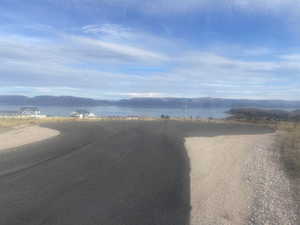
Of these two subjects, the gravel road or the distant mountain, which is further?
the distant mountain

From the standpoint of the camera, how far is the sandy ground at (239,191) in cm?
719

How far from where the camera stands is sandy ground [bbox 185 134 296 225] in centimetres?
719

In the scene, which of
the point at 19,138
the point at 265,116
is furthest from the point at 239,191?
the point at 265,116

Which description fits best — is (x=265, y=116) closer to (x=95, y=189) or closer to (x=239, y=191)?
(x=239, y=191)

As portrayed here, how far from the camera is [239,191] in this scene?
9.49 metres

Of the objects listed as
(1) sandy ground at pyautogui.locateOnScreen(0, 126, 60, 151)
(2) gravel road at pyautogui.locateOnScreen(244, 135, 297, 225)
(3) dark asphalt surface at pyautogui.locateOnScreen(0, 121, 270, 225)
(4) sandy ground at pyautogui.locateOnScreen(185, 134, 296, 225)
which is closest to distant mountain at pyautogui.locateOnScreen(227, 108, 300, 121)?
(1) sandy ground at pyautogui.locateOnScreen(0, 126, 60, 151)

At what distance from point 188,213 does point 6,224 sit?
4775mm

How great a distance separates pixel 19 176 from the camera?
11.0 metres

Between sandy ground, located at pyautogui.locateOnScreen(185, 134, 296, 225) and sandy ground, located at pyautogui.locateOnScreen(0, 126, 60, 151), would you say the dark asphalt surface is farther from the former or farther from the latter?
sandy ground, located at pyautogui.locateOnScreen(0, 126, 60, 151)

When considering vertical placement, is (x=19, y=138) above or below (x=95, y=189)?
below

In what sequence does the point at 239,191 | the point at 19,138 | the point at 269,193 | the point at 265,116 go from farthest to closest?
the point at 265,116, the point at 19,138, the point at 239,191, the point at 269,193

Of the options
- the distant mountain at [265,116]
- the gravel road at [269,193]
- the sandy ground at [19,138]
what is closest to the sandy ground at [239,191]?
the gravel road at [269,193]

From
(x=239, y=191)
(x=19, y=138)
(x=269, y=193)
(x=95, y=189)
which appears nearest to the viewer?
(x=269, y=193)

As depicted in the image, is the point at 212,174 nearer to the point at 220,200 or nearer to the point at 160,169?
the point at 160,169
